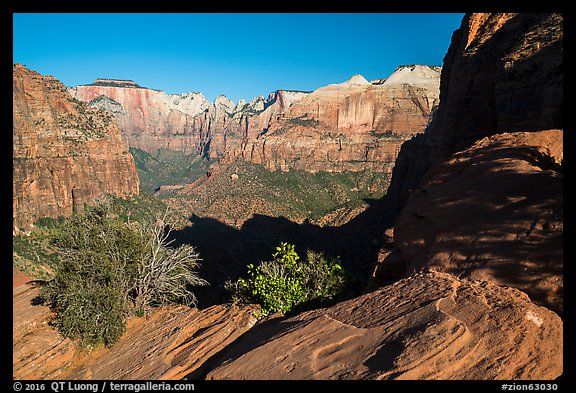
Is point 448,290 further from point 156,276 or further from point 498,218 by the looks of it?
point 156,276

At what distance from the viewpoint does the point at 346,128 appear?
499 feet

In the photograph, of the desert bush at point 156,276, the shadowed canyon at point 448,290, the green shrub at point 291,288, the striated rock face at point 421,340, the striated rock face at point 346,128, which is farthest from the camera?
the striated rock face at point 346,128

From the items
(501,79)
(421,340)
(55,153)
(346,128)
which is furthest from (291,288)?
(346,128)

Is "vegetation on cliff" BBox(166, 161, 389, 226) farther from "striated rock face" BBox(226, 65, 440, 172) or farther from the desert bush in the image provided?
the desert bush

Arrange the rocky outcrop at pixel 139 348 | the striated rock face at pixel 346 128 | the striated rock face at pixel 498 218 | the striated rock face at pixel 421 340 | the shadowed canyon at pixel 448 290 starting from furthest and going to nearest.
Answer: the striated rock face at pixel 346 128, the rocky outcrop at pixel 139 348, the striated rock face at pixel 498 218, the shadowed canyon at pixel 448 290, the striated rock face at pixel 421 340

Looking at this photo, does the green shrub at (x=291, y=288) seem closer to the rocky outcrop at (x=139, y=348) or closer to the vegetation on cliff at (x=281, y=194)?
the rocky outcrop at (x=139, y=348)

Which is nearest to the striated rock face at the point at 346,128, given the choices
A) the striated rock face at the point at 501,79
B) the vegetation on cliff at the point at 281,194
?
the vegetation on cliff at the point at 281,194

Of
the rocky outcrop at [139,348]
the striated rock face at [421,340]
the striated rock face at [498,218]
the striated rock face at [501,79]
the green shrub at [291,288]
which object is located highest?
the striated rock face at [501,79]

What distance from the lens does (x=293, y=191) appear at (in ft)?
367

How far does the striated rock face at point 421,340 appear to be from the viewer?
18.2ft

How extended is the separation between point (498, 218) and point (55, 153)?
77488 mm

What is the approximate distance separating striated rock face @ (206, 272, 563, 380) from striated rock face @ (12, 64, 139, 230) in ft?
204

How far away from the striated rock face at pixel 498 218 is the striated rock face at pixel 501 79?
11.8 meters

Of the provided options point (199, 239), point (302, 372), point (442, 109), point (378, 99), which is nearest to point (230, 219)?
point (199, 239)
